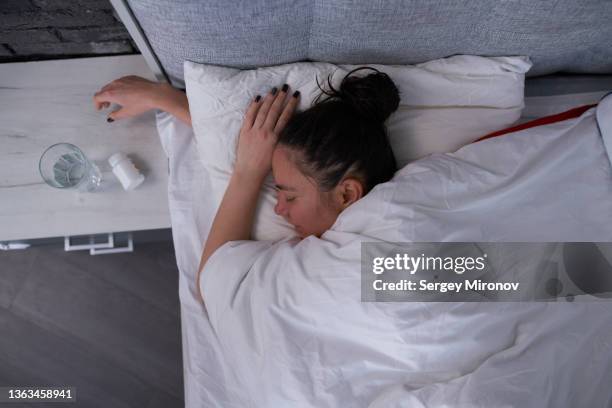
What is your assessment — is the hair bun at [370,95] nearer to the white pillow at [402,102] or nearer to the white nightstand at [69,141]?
the white pillow at [402,102]

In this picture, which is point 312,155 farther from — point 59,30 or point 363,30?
point 59,30

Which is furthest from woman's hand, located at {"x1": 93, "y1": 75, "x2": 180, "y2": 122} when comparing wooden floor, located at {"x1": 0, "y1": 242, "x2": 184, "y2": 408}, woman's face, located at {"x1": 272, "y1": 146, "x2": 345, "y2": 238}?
wooden floor, located at {"x1": 0, "y1": 242, "x2": 184, "y2": 408}

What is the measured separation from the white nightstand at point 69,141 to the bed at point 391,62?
0.05 metres

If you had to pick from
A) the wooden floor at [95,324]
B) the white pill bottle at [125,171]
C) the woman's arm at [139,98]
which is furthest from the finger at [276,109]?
the wooden floor at [95,324]

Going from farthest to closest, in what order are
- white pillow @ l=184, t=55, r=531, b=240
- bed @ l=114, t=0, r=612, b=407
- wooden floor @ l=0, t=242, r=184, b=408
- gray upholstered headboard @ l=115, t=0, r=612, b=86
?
wooden floor @ l=0, t=242, r=184, b=408 → white pillow @ l=184, t=55, r=531, b=240 → gray upholstered headboard @ l=115, t=0, r=612, b=86 → bed @ l=114, t=0, r=612, b=407

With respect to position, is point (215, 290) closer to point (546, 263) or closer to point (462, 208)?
point (462, 208)

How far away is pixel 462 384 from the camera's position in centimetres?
69

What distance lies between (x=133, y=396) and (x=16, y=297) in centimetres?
48

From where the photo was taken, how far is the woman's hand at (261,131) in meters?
0.91

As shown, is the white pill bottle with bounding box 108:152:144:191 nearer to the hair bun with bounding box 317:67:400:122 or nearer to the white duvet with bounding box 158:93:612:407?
the white duvet with bounding box 158:93:612:407

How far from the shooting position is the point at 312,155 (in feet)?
2.73

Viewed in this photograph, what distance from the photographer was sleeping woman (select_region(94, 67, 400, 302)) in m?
0.84

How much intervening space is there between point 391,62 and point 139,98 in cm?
58

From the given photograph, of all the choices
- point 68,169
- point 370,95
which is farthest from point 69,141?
point 370,95
